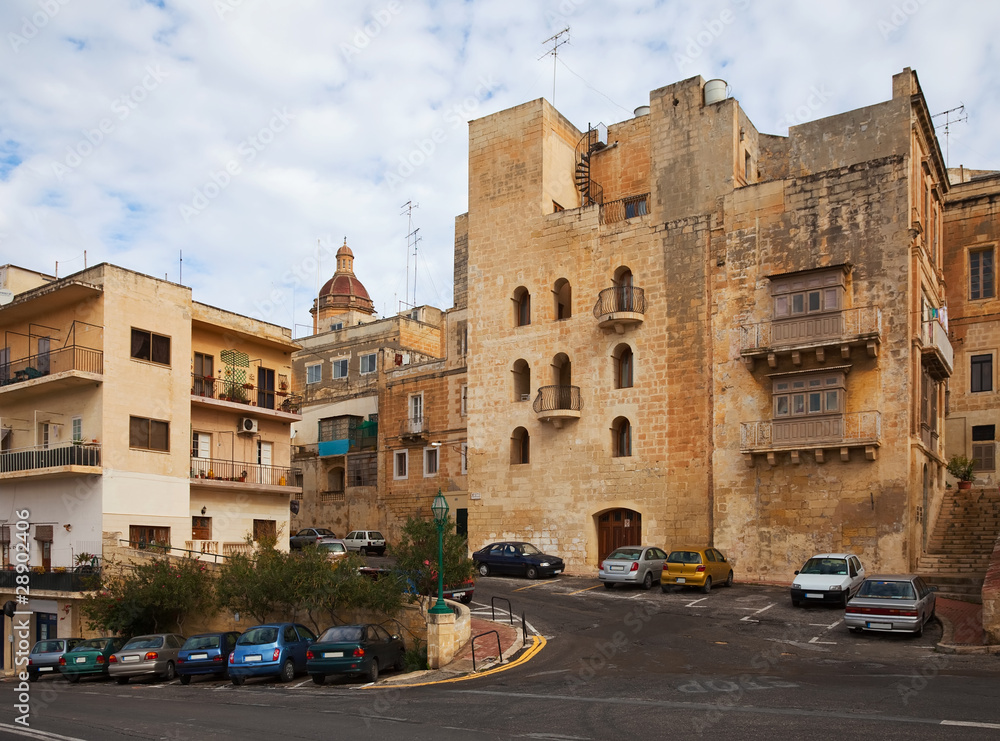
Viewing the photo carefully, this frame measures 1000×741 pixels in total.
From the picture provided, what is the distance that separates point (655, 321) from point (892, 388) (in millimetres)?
9136

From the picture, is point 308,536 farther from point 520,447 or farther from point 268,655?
point 268,655

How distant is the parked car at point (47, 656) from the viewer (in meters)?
25.6

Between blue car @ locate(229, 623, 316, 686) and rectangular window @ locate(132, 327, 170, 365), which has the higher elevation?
rectangular window @ locate(132, 327, 170, 365)

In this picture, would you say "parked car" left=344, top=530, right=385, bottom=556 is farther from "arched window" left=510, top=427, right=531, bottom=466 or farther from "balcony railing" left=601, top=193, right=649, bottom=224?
"balcony railing" left=601, top=193, right=649, bottom=224

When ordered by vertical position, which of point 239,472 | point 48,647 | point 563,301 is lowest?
point 48,647

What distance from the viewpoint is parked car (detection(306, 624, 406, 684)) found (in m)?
19.7

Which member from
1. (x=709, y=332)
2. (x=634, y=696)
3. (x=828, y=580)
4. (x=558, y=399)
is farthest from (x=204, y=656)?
(x=709, y=332)

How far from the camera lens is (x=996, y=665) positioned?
57.8 ft

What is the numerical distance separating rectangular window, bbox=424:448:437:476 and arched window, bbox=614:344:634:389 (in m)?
12.6

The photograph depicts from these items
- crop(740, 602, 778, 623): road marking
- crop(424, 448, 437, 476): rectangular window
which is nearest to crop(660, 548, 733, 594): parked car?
crop(740, 602, 778, 623): road marking

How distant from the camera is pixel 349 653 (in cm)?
1975

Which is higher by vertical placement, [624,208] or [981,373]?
[624,208]

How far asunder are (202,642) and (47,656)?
599cm

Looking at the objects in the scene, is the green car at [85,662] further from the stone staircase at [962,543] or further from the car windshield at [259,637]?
the stone staircase at [962,543]
